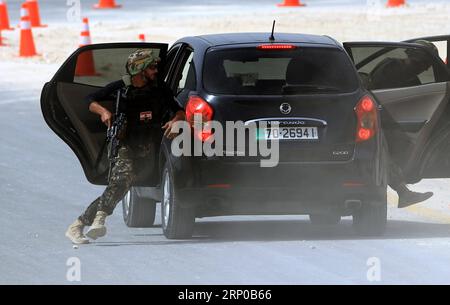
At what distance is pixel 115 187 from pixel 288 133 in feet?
4.29

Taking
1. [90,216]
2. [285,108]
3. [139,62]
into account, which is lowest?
[90,216]

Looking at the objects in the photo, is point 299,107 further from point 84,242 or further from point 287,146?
point 84,242

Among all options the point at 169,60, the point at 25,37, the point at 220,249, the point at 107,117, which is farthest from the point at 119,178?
the point at 25,37

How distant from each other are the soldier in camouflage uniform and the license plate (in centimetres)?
61

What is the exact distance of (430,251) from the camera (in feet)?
35.7

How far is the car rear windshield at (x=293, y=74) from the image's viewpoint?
36.7 ft

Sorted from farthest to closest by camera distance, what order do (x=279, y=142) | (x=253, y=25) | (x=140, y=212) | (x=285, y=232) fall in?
1. (x=253, y=25)
2. (x=140, y=212)
3. (x=285, y=232)
4. (x=279, y=142)

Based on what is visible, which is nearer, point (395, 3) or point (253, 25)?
point (253, 25)

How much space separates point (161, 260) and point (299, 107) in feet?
4.95

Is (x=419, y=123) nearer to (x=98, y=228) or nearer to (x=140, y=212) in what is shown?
(x=140, y=212)

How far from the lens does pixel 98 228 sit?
438 inches

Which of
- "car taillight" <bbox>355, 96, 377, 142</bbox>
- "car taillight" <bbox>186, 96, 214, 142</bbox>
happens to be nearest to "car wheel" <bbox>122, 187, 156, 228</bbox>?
"car taillight" <bbox>186, 96, 214, 142</bbox>

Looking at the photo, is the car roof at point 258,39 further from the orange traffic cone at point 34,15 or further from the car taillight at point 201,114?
the orange traffic cone at point 34,15

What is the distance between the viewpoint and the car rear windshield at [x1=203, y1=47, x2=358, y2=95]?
36.7 ft
